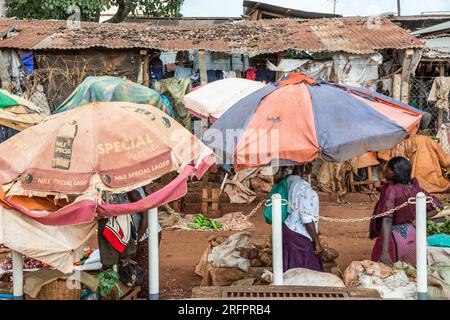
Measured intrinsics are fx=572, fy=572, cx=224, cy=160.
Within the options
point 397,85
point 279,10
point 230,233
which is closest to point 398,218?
point 230,233

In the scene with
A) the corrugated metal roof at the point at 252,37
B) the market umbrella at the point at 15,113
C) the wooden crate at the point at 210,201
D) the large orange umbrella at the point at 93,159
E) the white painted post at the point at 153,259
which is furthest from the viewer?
the corrugated metal roof at the point at 252,37

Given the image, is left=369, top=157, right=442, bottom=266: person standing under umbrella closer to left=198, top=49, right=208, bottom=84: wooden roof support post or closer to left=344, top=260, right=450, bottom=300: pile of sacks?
left=344, top=260, right=450, bottom=300: pile of sacks

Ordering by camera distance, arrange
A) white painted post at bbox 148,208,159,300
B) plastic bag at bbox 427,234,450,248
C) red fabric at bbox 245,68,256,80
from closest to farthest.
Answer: white painted post at bbox 148,208,159,300
plastic bag at bbox 427,234,450,248
red fabric at bbox 245,68,256,80

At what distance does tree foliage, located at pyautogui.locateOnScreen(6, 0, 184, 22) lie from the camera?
16227 mm

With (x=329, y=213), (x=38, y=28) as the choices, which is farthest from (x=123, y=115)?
(x=38, y=28)

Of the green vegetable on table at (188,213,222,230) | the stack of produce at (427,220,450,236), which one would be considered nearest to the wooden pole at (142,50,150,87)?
the green vegetable on table at (188,213,222,230)

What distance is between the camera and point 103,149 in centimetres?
424

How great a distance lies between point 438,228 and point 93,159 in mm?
5069

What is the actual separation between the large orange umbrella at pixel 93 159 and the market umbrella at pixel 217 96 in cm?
416

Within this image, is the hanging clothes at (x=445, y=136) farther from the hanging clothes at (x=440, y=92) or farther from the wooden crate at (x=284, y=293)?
the wooden crate at (x=284, y=293)

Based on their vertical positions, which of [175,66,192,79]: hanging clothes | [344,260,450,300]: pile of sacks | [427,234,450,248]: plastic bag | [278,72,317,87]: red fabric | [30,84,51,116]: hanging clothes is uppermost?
[278,72,317,87]: red fabric

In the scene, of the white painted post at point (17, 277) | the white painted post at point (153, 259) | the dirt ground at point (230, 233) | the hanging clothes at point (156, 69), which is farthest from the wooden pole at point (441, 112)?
the white painted post at point (17, 277)

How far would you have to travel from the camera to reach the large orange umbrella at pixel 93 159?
4.14m

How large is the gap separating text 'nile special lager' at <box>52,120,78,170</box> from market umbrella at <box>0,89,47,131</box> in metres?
3.79
